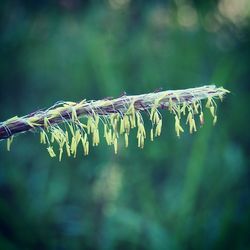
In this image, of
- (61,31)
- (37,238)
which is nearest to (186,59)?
(61,31)

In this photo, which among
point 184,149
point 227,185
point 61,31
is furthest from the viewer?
point 61,31

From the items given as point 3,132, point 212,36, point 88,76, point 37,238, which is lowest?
point 37,238

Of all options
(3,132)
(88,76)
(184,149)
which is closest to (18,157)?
(88,76)

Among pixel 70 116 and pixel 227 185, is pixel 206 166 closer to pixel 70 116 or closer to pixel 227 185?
pixel 227 185

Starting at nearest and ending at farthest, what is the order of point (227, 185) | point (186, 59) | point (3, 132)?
point (3, 132) → point (227, 185) → point (186, 59)

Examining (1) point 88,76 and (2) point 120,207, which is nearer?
(2) point 120,207

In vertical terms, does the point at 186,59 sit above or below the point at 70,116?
above
